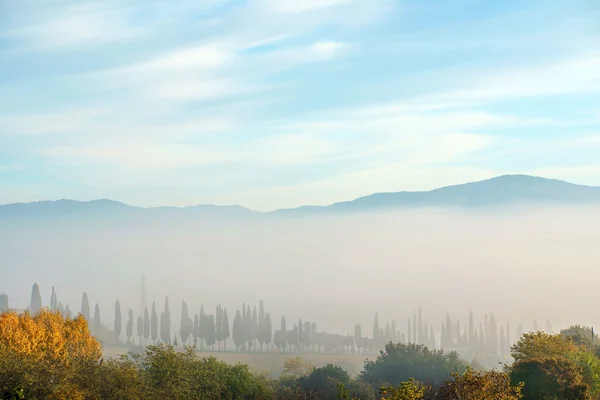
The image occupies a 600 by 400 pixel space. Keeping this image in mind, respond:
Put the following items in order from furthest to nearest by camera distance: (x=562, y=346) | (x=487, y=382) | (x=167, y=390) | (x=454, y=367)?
(x=454, y=367) → (x=562, y=346) → (x=167, y=390) → (x=487, y=382)

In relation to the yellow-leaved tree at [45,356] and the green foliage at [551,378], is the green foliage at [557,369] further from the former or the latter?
the yellow-leaved tree at [45,356]

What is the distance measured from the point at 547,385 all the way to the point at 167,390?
43594 mm

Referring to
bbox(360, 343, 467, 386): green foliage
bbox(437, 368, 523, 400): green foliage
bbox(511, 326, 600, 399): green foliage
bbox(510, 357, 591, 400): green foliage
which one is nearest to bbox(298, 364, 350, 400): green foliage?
bbox(360, 343, 467, 386): green foliage

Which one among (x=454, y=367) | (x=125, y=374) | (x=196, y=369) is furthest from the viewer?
(x=454, y=367)

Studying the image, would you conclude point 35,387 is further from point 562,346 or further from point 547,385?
point 562,346

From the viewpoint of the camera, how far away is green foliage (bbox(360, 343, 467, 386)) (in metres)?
182

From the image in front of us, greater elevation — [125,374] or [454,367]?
[125,374]

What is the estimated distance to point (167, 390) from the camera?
95.5 m

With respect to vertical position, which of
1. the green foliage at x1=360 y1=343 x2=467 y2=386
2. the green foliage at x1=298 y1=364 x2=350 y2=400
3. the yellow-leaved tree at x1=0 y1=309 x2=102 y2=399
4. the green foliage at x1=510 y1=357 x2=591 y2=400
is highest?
the yellow-leaved tree at x1=0 y1=309 x2=102 y2=399

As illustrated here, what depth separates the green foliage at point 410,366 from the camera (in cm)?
18250

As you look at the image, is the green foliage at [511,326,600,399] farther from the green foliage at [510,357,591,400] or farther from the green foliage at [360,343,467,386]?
the green foliage at [360,343,467,386]

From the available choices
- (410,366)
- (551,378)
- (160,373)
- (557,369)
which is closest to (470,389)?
(551,378)

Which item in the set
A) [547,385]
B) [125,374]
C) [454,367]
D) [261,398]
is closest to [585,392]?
[547,385]

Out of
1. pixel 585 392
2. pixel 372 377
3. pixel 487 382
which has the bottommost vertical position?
pixel 372 377
